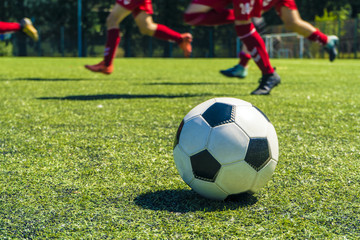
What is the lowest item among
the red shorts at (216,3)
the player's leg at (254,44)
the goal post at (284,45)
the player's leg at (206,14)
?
the goal post at (284,45)

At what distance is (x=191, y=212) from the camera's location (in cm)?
172

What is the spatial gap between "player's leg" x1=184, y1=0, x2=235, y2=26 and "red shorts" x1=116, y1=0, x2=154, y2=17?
0.80 m

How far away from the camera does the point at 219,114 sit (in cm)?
194

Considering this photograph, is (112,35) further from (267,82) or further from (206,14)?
(267,82)

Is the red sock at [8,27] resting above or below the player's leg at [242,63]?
above

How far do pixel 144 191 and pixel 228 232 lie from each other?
565mm

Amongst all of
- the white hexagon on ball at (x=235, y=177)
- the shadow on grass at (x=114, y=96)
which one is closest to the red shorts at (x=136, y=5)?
the shadow on grass at (x=114, y=96)

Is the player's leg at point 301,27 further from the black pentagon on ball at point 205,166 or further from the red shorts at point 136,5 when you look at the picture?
the black pentagon on ball at point 205,166

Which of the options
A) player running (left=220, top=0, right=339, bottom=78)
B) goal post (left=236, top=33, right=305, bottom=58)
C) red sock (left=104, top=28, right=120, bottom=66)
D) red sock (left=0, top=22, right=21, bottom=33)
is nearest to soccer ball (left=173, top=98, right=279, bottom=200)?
player running (left=220, top=0, right=339, bottom=78)

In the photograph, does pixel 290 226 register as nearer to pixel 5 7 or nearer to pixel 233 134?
pixel 233 134

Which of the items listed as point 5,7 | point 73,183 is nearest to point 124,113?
point 73,183

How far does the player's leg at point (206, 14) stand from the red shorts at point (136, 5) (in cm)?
80

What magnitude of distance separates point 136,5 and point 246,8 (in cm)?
184

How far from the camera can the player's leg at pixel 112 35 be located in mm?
6301
